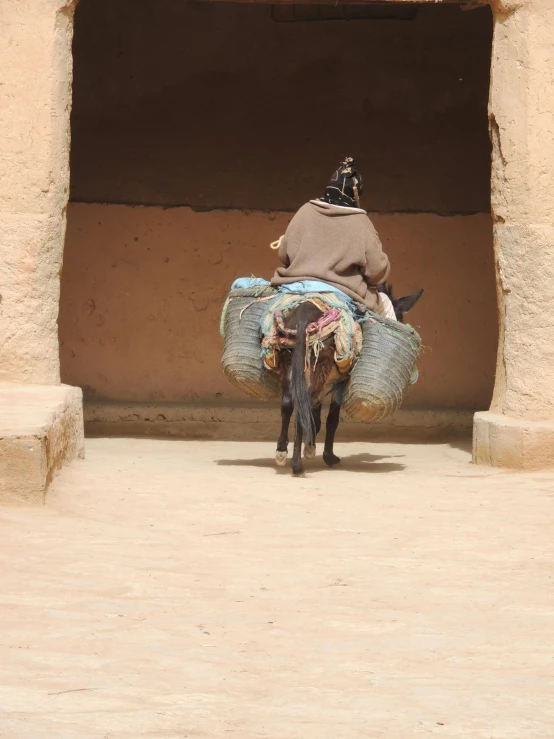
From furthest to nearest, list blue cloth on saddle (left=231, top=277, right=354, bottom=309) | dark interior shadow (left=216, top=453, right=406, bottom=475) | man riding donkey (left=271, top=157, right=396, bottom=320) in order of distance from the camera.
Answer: dark interior shadow (left=216, top=453, right=406, bottom=475) → man riding donkey (left=271, top=157, right=396, bottom=320) → blue cloth on saddle (left=231, top=277, right=354, bottom=309)

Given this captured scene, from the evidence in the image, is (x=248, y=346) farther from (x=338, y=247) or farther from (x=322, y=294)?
(x=338, y=247)

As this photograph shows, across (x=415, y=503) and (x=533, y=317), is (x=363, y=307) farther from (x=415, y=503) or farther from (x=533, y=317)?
(x=415, y=503)

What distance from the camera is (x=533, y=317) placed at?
22.7 ft

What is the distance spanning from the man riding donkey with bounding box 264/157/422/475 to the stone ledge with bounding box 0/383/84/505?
1.14m

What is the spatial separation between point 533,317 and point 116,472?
2.44 metres

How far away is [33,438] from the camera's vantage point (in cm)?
507

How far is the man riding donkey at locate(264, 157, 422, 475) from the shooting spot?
6.48 m

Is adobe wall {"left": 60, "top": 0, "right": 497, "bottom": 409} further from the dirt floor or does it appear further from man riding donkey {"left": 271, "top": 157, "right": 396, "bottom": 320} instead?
the dirt floor

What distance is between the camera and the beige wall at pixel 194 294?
30.6ft

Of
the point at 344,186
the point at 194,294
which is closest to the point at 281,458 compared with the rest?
the point at 344,186

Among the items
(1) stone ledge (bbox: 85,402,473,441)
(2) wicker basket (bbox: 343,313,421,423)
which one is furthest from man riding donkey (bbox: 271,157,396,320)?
(1) stone ledge (bbox: 85,402,473,441)

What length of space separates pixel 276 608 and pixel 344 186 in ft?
11.9

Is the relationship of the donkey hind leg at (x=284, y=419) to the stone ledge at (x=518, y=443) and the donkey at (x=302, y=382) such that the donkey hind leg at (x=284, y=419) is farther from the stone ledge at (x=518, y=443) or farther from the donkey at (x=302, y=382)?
the stone ledge at (x=518, y=443)

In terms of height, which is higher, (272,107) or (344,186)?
(272,107)
